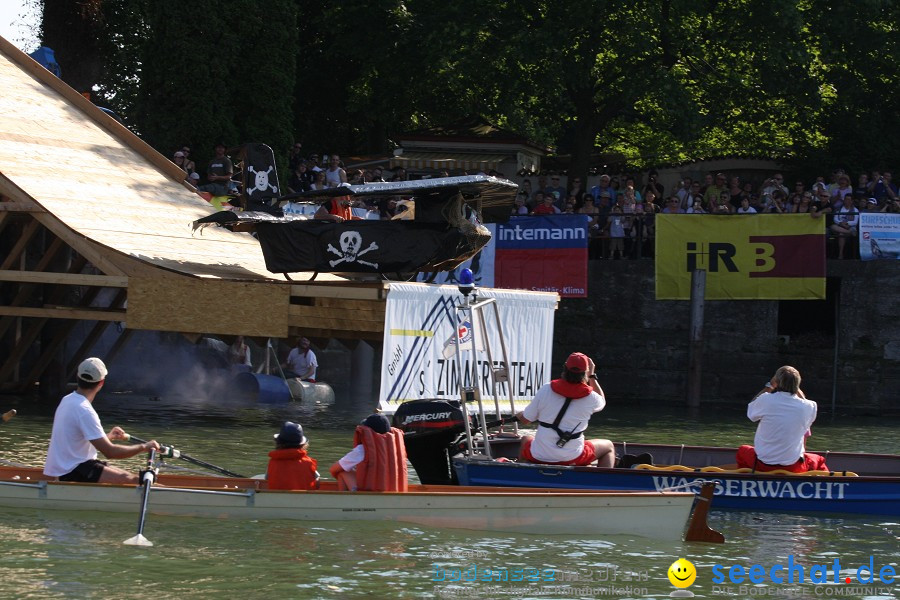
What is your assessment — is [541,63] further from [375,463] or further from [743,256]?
[375,463]

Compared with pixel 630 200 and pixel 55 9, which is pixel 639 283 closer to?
pixel 630 200

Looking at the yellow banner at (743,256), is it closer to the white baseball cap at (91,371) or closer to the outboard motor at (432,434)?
the outboard motor at (432,434)

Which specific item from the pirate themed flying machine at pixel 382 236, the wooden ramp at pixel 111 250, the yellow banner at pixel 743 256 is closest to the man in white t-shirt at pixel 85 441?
the wooden ramp at pixel 111 250

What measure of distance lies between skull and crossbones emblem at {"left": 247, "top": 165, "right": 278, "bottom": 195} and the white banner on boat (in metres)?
6.19

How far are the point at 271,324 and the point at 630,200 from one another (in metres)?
10.7

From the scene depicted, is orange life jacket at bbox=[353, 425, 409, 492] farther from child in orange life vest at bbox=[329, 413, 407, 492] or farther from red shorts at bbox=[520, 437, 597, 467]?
red shorts at bbox=[520, 437, 597, 467]

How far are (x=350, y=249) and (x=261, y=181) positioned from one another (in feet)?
12.0

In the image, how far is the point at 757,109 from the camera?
35375mm

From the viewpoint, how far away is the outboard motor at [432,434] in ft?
51.1

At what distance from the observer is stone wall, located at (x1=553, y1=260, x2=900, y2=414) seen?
2831 centimetres

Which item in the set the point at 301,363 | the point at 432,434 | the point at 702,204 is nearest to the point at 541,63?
the point at 702,204

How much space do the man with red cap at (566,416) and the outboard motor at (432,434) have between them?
2.80 ft

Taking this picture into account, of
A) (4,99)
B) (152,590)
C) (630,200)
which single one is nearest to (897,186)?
(630,200)

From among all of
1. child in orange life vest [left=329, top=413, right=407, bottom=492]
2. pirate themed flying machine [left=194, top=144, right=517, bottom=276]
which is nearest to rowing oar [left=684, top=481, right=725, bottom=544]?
child in orange life vest [left=329, top=413, right=407, bottom=492]
